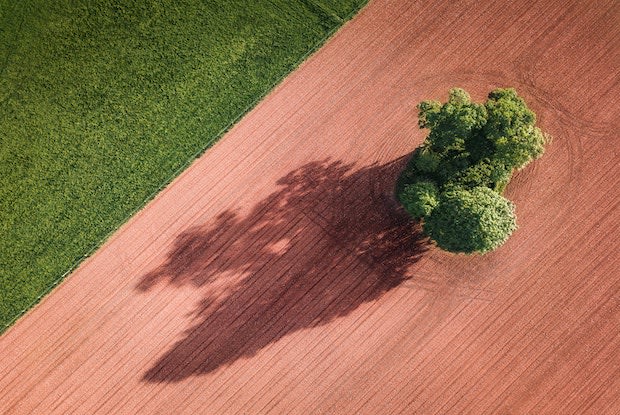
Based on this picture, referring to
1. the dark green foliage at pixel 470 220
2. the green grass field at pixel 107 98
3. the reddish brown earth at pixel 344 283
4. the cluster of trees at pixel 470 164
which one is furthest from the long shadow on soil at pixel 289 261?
the green grass field at pixel 107 98

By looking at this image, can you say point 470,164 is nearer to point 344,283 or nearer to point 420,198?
point 420,198

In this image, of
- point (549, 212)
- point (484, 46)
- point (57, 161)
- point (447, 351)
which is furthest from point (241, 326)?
point (484, 46)

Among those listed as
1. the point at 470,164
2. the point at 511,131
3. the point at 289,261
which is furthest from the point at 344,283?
the point at 511,131

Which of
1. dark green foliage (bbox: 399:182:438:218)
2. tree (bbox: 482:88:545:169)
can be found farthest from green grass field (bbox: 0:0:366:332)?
tree (bbox: 482:88:545:169)

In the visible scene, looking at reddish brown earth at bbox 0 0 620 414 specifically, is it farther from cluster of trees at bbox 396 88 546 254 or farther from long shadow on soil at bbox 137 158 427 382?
cluster of trees at bbox 396 88 546 254

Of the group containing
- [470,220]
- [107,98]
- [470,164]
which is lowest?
[107,98]

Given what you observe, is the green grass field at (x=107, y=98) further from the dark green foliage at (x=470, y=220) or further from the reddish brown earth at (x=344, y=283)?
the dark green foliage at (x=470, y=220)
